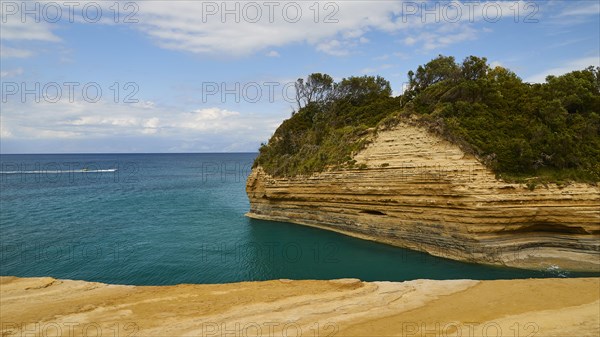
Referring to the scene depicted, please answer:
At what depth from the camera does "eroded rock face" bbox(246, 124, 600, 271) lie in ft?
65.8

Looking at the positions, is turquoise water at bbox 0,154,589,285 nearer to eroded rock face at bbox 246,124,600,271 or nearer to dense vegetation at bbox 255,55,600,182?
eroded rock face at bbox 246,124,600,271

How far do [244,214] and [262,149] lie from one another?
813 centimetres

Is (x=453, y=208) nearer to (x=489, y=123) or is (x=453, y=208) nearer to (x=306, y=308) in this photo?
(x=489, y=123)

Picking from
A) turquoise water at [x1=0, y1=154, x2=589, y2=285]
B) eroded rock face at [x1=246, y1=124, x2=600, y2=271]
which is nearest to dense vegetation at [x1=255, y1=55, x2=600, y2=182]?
eroded rock face at [x1=246, y1=124, x2=600, y2=271]

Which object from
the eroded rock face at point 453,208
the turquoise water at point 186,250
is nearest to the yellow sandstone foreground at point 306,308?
the turquoise water at point 186,250

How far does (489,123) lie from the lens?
25.3 m

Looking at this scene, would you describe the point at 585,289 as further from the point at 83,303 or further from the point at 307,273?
the point at 83,303

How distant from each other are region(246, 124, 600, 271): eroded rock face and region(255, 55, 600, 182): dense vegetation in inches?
45.4

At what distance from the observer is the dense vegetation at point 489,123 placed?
2214 cm

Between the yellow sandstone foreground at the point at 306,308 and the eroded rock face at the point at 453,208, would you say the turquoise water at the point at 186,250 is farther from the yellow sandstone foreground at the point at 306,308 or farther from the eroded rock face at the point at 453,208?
the yellow sandstone foreground at the point at 306,308

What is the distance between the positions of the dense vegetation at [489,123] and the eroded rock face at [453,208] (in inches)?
45.4

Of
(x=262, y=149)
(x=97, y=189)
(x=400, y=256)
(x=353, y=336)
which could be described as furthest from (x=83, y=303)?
(x=97, y=189)

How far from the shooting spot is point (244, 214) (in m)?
39.1

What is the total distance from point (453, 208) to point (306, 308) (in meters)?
13.6
